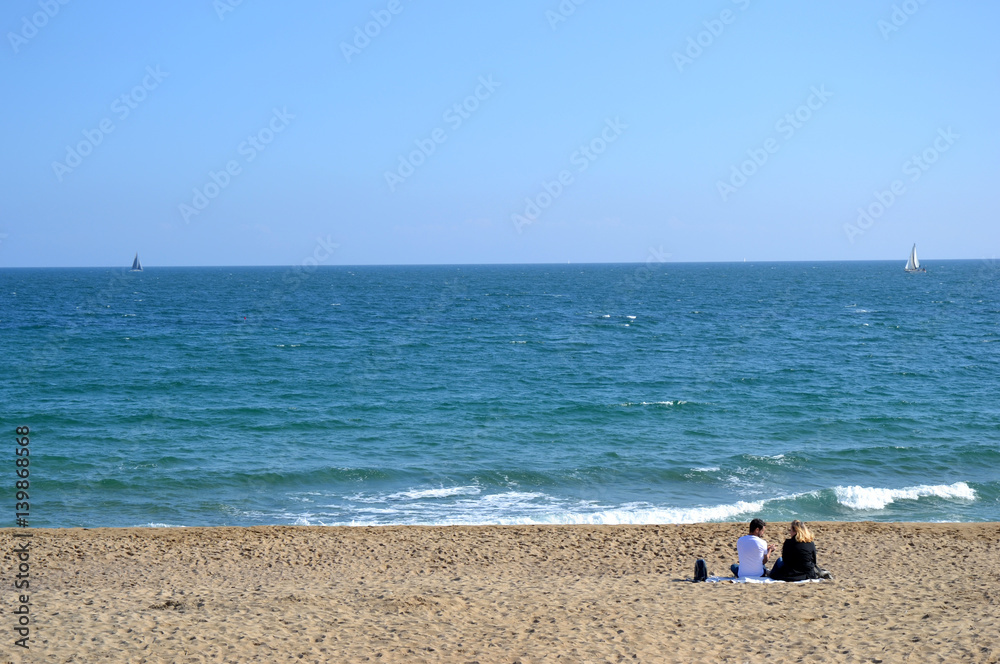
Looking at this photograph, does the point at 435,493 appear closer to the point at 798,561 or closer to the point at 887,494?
the point at 798,561

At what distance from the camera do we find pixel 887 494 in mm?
18641

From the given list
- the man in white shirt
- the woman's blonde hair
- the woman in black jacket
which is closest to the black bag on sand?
the man in white shirt

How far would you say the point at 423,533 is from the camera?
15.1 m

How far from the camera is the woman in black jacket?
11.1 meters

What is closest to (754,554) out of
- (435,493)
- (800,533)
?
(800,533)

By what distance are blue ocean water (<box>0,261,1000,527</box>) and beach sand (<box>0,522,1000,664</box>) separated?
257 cm

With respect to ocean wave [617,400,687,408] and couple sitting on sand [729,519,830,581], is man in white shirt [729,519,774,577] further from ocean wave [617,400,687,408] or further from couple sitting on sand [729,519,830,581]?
ocean wave [617,400,687,408]

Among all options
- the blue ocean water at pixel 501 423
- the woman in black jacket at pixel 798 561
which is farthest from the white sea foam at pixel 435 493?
the woman in black jacket at pixel 798 561

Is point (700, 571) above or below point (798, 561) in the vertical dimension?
below

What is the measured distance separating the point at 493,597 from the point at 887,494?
12.2 metres

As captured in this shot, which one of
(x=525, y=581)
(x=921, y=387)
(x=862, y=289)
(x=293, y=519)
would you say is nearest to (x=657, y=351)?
(x=921, y=387)

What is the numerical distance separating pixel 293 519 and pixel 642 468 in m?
9.34

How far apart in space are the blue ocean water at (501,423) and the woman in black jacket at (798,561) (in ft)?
19.1

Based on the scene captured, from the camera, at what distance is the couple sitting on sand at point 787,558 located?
1109cm
